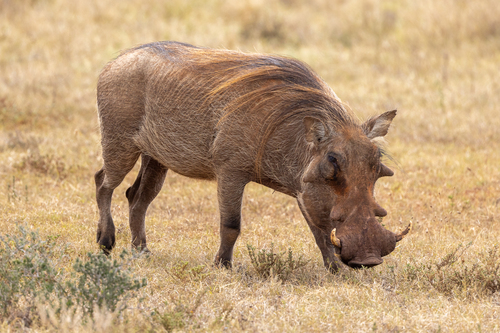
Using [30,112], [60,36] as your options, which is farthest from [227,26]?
[30,112]

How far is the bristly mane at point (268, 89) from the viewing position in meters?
4.13

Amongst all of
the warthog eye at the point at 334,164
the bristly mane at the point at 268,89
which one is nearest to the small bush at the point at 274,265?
the bristly mane at the point at 268,89

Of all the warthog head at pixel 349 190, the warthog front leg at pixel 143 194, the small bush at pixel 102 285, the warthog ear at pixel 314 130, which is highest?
the warthog ear at pixel 314 130

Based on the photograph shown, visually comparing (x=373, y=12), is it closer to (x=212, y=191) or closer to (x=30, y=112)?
(x=30, y=112)

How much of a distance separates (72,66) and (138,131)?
7020mm

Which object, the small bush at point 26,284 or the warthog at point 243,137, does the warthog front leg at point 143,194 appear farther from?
the small bush at point 26,284

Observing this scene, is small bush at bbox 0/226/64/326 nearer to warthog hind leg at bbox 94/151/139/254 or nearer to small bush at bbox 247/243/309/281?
warthog hind leg at bbox 94/151/139/254

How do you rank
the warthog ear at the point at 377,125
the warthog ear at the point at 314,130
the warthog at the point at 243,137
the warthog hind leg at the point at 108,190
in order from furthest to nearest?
the warthog hind leg at the point at 108,190 → the warthog ear at the point at 377,125 → the warthog ear at the point at 314,130 → the warthog at the point at 243,137

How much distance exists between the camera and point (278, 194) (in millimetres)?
6539

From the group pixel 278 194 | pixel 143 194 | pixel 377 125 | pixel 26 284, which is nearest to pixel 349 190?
pixel 377 125

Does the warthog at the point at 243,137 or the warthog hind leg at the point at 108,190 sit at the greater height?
the warthog at the point at 243,137

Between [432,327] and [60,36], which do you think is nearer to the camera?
[432,327]

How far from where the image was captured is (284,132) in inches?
164

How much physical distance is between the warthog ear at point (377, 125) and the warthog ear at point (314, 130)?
307 mm
